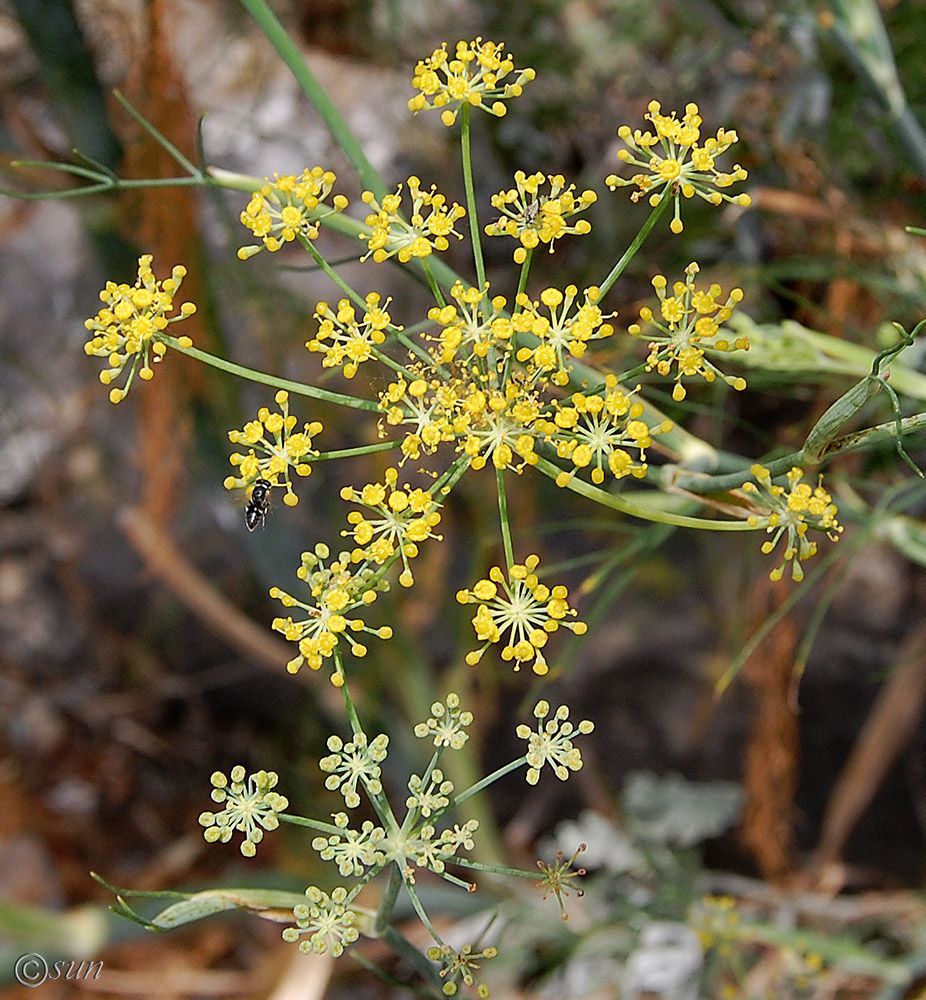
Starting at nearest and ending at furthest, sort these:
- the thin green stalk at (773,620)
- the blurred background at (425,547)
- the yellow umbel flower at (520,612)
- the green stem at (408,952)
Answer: the yellow umbel flower at (520,612)
the green stem at (408,952)
the thin green stalk at (773,620)
the blurred background at (425,547)

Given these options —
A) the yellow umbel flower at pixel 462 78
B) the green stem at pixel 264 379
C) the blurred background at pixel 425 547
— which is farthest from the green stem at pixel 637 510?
the blurred background at pixel 425 547

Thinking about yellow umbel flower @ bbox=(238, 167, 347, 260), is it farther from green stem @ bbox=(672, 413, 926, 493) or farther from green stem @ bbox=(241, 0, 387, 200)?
green stem @ bbox=(672, 413, 926, 493)

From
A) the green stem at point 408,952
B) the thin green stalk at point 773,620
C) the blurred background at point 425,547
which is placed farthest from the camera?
the blurred background at point 425,547

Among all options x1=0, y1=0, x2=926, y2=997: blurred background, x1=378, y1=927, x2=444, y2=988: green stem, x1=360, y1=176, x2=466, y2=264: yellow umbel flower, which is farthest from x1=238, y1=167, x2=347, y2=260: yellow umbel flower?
x1=0, y1=0, x2=926, y2=997: blurred background

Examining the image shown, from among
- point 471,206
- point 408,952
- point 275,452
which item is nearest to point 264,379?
point 275,452

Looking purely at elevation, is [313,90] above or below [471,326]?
above

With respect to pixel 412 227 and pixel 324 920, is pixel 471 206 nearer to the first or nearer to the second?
pixel 412 227

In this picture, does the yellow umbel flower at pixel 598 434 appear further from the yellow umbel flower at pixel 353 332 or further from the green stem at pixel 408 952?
the green stem at pixel 408 952
